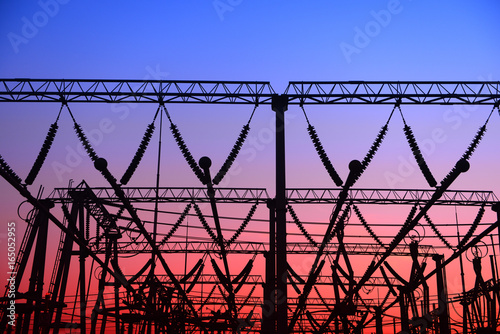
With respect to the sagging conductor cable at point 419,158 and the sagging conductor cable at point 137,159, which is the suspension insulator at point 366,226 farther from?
the sagging conductor cable at point 137,159

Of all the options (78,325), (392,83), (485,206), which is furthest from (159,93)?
(485,206)

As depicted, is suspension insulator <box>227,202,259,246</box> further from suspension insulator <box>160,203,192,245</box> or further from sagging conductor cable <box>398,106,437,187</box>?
sagging conductor cable <box>398,106,437,187</box>

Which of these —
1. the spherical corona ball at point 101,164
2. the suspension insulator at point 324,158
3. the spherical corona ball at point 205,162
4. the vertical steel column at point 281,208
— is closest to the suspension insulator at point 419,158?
the suspension insulator at point 324,158

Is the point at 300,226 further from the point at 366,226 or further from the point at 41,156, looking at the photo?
the point at 41,156

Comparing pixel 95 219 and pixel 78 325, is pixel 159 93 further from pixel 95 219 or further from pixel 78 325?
pixel 78 325

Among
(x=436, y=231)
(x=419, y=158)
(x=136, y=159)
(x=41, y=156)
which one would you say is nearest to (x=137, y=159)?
(x=136, y=159)

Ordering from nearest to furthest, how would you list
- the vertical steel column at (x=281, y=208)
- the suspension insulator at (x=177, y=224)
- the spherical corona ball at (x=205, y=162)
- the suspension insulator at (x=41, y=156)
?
1. the spherical corona ball at (x=205, y=162)
2. the suspension insulator at (x=41, y=156)
3. the vertical steel column at (x=281, y=208)
4. the suspension insulator at (x=177, y=224)

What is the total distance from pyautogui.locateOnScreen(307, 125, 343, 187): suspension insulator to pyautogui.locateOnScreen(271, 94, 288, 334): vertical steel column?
2219 millimetres

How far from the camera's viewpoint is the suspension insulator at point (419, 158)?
1967 centimetres

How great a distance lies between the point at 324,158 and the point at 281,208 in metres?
3.57

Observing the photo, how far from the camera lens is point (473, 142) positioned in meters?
22.3

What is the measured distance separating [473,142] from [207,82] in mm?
10515

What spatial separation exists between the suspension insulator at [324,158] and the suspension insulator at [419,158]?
2.70m

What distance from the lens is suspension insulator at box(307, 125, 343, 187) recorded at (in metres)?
21.1
